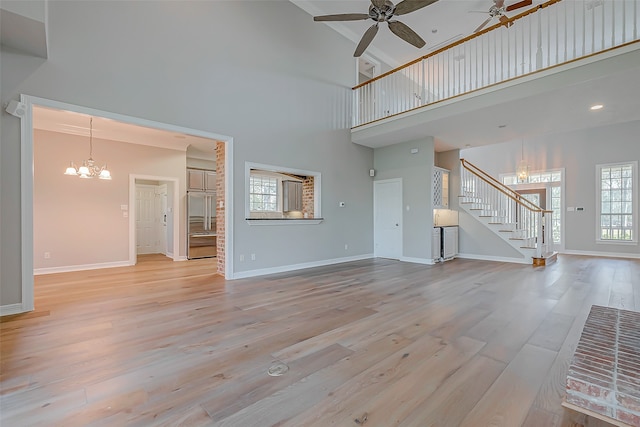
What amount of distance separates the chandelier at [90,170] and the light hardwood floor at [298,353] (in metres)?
2.38

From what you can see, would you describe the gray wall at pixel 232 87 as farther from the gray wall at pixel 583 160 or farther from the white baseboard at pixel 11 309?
the gray wall at pixel 583 160

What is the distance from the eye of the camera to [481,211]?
722cm

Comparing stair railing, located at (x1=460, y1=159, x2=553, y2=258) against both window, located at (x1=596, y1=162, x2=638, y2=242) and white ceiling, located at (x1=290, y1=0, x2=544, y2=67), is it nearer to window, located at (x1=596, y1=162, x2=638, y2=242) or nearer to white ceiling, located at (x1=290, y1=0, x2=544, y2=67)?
window, located at (x1=596, y1=162, x2=638, y2=242)

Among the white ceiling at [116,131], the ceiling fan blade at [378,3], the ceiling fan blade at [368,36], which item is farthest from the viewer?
the white ceiling at [116,131]

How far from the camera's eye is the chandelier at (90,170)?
17.8 ft

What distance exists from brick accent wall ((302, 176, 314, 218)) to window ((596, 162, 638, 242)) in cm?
799

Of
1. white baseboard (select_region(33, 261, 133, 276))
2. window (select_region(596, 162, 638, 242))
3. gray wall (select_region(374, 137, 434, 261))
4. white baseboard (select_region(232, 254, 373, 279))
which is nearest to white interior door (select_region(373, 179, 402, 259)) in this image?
gray wall (select_region(374, 137, 434, 261))

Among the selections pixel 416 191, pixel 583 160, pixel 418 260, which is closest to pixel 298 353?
pixel 418 260

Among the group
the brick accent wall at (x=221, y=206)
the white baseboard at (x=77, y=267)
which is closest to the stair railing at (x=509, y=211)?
the brick accent wall at (x=221, y=206)

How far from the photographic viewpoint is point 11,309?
3.17 metres

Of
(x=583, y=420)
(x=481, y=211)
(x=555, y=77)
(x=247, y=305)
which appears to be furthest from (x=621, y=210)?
(x=247, y=305)

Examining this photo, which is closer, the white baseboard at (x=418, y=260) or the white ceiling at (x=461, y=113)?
the white ceiling at (x=461, y=113)

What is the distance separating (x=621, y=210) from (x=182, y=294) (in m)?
10.7

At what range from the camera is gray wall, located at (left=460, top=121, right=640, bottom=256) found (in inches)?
287
